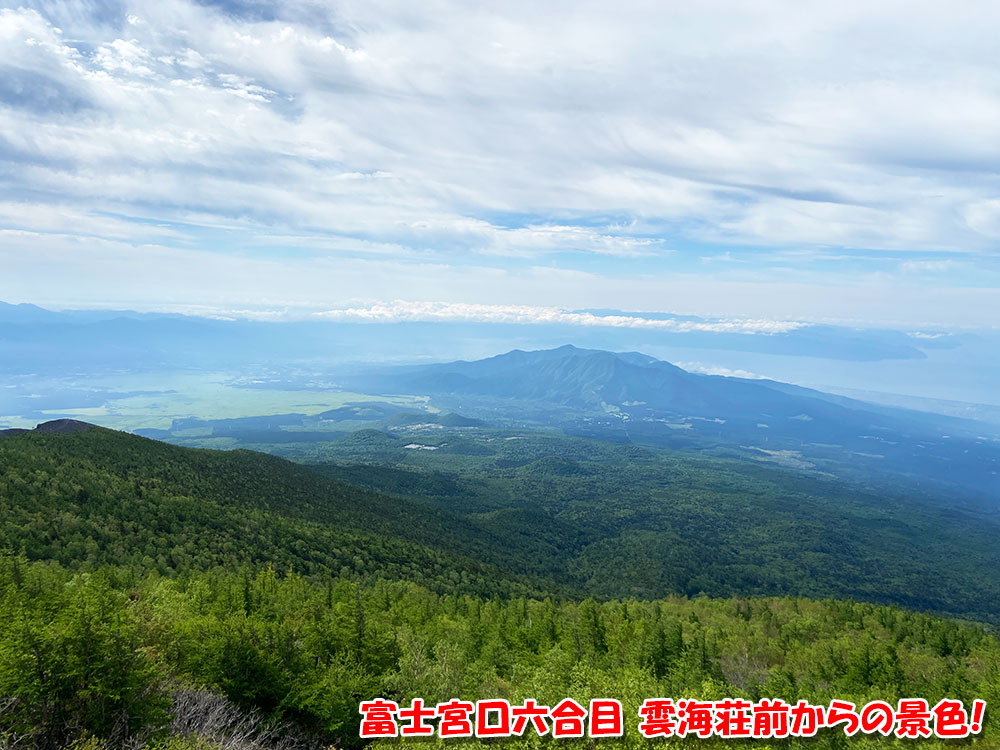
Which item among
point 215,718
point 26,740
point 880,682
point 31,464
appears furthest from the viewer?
point 31,464

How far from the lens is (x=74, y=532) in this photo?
3265 inches

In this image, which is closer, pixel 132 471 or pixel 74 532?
pixel 74 532

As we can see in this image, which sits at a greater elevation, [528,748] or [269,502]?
[528,748]

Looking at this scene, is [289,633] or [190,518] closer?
[289,633]

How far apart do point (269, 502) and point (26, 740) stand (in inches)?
4693

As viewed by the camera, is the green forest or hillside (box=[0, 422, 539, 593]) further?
hillside (box=[0, 422, 539, 593])

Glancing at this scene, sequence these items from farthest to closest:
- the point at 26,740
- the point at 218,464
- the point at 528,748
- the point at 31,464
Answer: the point at 218,464, the point at 31,464, the point at 528,748, the point at 26,740

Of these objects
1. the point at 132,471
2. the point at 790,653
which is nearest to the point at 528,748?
the point at 790,653

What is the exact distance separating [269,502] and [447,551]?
5177cm

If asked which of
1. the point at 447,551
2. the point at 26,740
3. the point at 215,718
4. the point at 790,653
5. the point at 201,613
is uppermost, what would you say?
the point at 26,740

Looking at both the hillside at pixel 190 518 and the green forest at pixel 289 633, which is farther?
the hillside at pixel 190 518

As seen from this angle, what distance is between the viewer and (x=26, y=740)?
80.0 ft

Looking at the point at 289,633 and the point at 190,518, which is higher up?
the point at 289,633

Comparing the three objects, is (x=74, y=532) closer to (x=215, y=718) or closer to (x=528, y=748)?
(x=215, y=718)
